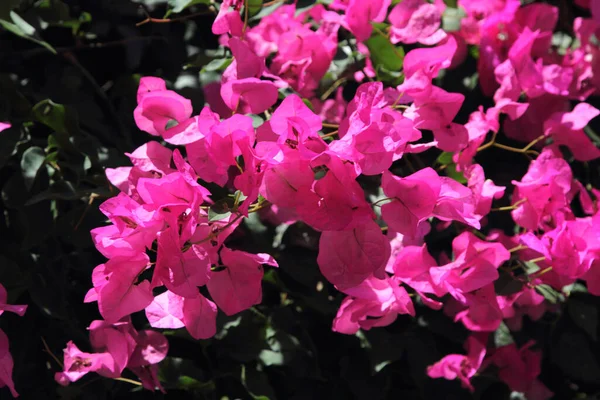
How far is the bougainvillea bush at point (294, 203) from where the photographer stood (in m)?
0.58

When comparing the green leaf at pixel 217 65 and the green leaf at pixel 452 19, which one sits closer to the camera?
the green leaf at pixel 217 65

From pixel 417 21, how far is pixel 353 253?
39 centimetres

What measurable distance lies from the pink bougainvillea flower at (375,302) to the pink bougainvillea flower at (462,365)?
0.52 ft

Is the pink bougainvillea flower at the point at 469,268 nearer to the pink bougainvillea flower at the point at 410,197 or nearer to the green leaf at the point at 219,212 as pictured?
the pink bougainvillea flower at the point at 410,197

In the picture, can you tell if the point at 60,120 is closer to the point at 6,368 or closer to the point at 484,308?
the point at 6,368

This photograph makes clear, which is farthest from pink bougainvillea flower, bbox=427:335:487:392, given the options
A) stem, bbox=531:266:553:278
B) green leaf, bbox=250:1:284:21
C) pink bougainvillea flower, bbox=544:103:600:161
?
green leaf, bbox=250:1:284:21

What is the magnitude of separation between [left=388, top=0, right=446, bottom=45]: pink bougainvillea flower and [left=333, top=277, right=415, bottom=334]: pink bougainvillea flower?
0.31m

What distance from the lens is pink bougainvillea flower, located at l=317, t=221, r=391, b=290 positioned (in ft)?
1.90

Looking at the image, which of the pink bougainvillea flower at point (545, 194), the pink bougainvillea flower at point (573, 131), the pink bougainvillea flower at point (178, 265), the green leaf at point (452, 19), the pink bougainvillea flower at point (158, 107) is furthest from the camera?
the green leaf at point (452, 19)

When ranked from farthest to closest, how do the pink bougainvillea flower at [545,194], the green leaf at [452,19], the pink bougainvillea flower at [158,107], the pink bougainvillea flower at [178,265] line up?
the green leaf at [452,19] → the pink bougainvillea flower at [545,194] → the pink bougainvillea flower at [158,107] → the pink bougainvillea flower at [178,265]

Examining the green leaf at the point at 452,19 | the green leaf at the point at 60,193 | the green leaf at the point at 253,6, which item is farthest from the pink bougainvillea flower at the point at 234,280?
the green leaf at the point at 452,19

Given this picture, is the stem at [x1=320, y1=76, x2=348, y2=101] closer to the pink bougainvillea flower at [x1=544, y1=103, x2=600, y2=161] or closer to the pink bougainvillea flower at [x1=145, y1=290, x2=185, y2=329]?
the pink bougainvillea flower at [x1=544, y1=103, x2=600, y2=161]

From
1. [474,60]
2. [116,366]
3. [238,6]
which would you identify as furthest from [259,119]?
[474,60]

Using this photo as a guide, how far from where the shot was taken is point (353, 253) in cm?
58
